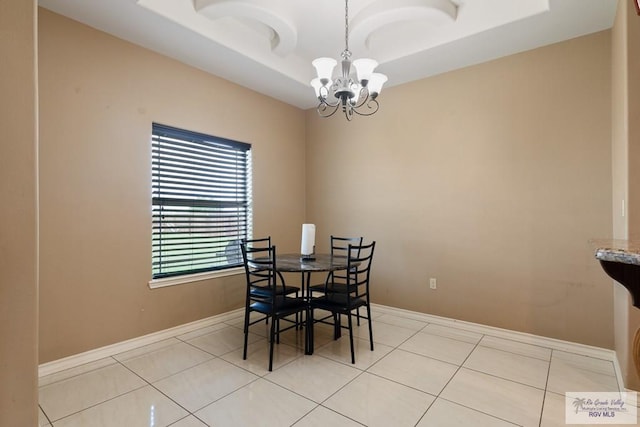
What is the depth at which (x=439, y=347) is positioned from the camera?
112 inches

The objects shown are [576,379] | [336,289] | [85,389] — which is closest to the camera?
[85,389]

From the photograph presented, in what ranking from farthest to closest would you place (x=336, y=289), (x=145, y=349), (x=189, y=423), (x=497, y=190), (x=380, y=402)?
(x=497, y=190) < (x=336, y=289) < (x=145, y=349) < (x=380, y=402) < (x=189, y=423)

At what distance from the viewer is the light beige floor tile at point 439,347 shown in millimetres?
2662

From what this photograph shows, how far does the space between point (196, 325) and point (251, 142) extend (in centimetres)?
213

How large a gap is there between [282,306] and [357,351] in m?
0.79

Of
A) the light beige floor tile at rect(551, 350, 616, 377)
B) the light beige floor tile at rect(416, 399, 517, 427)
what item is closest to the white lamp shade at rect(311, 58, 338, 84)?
the light beige floor tile at rect(416, 399, 517, 427)

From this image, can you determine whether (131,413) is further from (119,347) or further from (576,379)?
(576,379)

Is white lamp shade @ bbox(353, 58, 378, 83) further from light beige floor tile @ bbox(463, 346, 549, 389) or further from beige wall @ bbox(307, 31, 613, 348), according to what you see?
light beige floor tile @ bbox(463, 346, 549, 389)

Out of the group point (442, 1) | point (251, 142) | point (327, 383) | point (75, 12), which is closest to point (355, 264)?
point (327, 383)

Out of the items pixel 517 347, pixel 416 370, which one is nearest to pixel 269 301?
pixel 416 370

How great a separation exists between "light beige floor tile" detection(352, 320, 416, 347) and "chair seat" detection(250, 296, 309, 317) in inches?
29.1

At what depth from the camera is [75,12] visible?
242 cm

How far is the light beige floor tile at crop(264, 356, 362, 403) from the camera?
85.1 inches

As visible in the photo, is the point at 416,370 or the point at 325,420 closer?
the point at 325,420
